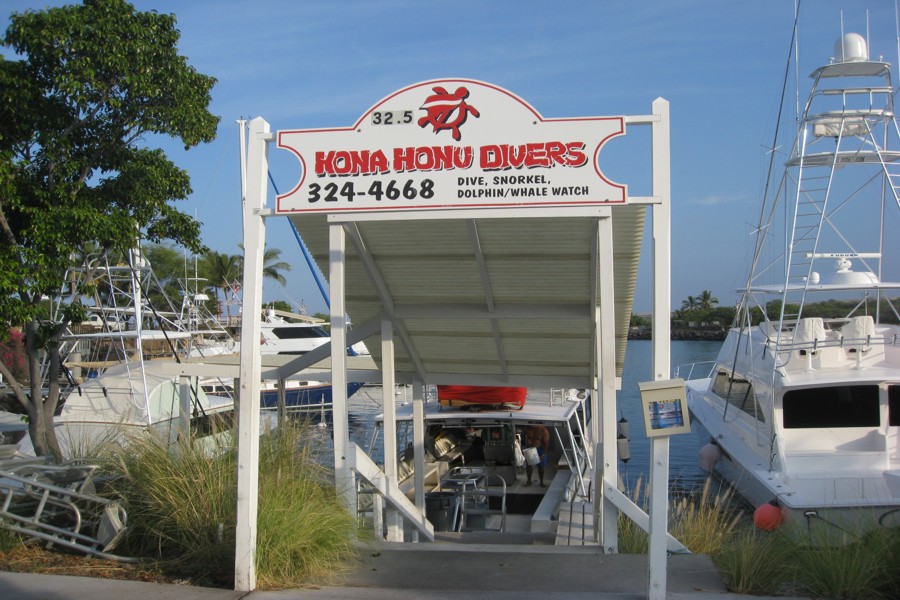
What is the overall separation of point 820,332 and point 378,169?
38.9 feet

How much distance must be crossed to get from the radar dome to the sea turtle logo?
12804mm

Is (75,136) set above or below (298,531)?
above

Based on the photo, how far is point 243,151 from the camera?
2095cm

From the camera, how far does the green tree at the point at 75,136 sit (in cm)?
962

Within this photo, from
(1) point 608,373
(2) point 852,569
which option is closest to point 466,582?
(1) point 608,373

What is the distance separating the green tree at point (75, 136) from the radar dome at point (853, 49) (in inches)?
473

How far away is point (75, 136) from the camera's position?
35.0 ft

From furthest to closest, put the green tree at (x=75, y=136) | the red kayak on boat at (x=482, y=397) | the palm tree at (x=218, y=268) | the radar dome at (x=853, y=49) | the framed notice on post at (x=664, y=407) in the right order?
the palm tree at (x=218, y=268) → the radar dome at (x=853, y=49) → the red kayak on boat at (x=482, y=397) → the green tree at (x=75, y=136) → the framed notice on post at (x=664, y=407)

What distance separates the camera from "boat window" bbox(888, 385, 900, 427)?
46.5 ft

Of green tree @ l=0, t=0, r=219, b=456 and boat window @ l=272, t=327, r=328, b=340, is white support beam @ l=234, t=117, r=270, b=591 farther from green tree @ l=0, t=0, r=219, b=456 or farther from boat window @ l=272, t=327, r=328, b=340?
boat window @ l=272, t=327, r=328, b=340

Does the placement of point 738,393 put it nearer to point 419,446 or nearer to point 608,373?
point 419,446

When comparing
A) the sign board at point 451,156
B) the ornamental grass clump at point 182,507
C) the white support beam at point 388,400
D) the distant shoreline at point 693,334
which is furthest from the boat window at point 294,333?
the distant shoreline at point 693,334

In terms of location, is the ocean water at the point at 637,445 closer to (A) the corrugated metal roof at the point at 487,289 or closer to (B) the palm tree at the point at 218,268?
(A) the corrugated metal roof at the point at 487,289

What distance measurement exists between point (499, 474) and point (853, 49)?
10614 mm
